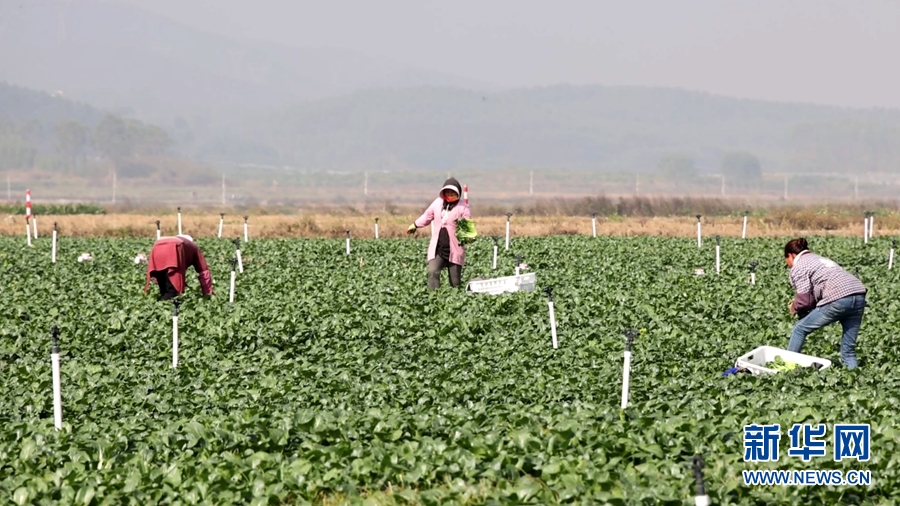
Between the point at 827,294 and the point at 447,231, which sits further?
the point at 447,231

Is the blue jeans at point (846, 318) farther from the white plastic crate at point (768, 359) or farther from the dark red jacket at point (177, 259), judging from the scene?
the dark red jacket at point (177, 259)

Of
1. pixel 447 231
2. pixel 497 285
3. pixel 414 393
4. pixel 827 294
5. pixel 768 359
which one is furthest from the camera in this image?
pixel 447 231

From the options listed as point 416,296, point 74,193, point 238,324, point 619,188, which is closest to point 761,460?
point 238,324

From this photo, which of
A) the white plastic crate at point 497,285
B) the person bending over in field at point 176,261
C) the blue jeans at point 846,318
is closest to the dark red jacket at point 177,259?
the person bending over in field at point 176,261

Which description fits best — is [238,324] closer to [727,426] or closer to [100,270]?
[727,426]

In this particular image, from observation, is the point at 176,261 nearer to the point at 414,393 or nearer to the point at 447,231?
the point at 447,231

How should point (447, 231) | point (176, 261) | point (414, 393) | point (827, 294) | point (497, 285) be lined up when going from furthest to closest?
point (447, 231), point (497, 285), point (176, 261), point (827, 294), point (414, 393)

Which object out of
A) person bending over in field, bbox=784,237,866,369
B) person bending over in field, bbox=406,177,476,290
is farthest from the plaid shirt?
person bending over in field, bbox=406,177,476,290

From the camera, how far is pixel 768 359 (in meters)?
12.7

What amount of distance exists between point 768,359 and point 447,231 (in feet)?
21.5

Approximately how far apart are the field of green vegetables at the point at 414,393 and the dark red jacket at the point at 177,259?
15.7 inches

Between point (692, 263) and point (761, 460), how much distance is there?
16523 mm

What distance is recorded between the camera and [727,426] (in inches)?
364

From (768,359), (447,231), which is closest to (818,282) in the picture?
(768,359)
